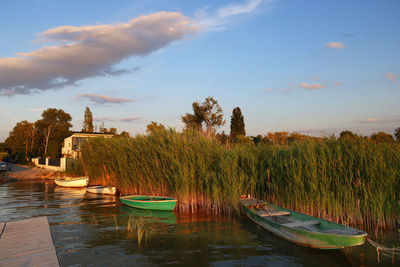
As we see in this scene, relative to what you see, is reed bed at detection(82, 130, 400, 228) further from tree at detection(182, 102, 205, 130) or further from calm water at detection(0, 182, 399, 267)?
tree at detection(182, 102, 205, 130)

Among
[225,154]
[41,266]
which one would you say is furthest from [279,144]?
[41,266]

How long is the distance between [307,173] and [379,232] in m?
2.95

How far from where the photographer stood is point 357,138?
11.4 metres

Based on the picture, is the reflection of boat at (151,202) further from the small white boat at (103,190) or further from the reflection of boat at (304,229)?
the small white boat at (103,190)

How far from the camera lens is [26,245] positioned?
8.46 m

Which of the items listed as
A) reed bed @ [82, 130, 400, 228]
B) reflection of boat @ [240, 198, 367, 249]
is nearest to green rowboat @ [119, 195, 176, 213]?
reed bed @ [82, 130, 400, 228]

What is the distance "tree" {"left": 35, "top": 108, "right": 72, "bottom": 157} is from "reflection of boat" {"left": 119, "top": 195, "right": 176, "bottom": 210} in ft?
166

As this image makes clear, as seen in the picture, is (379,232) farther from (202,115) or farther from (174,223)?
(202,115)

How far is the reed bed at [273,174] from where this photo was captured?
10.2 m

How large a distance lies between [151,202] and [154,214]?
0.58m

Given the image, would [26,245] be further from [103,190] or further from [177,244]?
[103,190]

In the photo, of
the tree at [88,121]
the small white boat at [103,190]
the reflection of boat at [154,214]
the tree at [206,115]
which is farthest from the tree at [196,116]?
the reflection of boat at [154,214]

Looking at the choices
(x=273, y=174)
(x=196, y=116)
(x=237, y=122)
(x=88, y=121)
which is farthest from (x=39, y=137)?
(x=273, y=174)

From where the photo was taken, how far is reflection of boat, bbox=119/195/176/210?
45.1 feet
